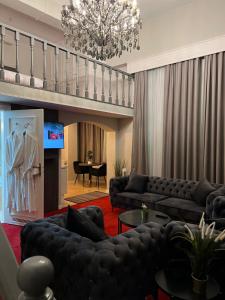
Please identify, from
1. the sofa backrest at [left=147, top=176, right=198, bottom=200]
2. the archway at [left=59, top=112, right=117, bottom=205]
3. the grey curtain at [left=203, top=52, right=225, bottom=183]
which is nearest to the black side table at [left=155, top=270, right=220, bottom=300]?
the sofa backrest at [left=147, top=176, right=198, bottom=200]

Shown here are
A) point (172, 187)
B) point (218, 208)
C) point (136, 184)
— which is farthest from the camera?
point (136, 184)

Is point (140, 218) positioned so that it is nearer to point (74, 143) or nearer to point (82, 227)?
point (82, 227)

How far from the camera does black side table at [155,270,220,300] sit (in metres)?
1.69

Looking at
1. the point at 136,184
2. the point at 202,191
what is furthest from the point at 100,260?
the point at 136,184

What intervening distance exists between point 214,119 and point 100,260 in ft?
13.9

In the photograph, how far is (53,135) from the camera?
5.27m

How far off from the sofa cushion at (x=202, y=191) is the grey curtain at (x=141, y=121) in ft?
6.98

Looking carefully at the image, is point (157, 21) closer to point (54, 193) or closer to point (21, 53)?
point (21, 53)

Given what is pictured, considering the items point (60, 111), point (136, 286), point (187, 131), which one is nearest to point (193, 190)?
point (187, 131)

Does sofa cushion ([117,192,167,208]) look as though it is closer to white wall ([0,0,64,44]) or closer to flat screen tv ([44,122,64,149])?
flat screen tv ([44,122,64,149])

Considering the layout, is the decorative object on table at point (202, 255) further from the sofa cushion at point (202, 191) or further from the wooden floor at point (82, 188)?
the wooden floor at point (82, 188)

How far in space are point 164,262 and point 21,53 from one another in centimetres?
636

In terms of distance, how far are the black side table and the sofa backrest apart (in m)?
2.93

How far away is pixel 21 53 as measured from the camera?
6.49 metres
